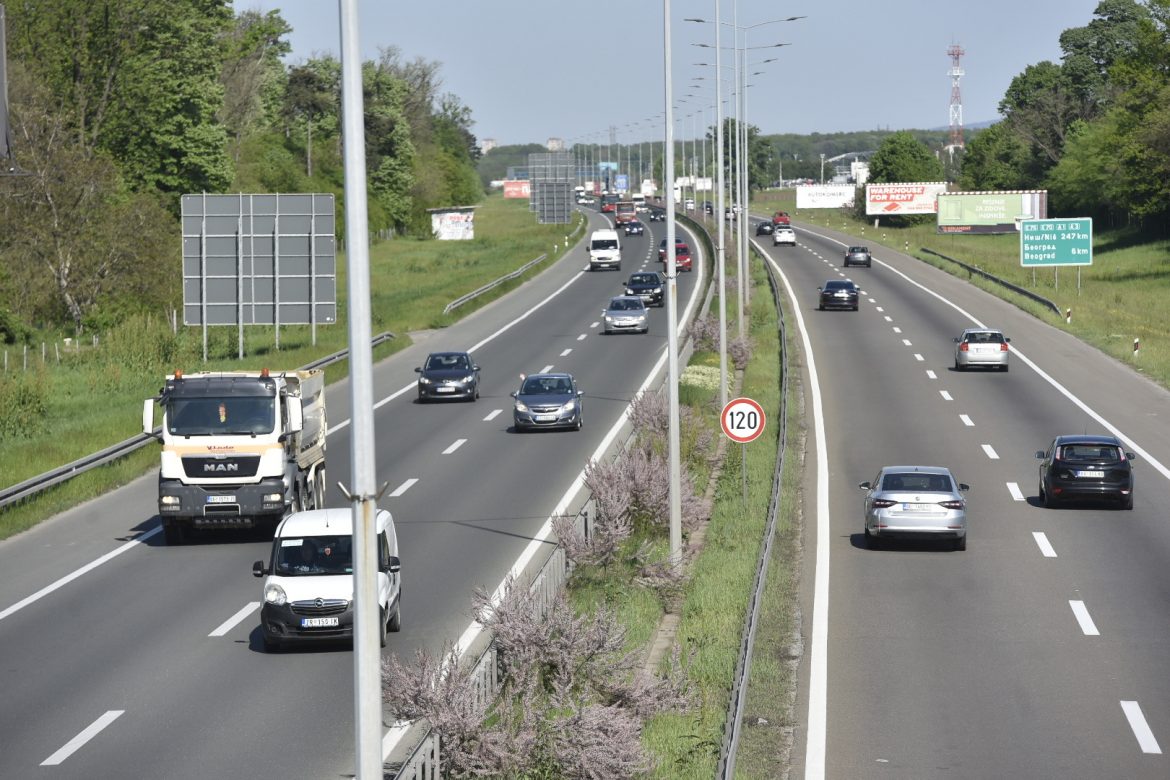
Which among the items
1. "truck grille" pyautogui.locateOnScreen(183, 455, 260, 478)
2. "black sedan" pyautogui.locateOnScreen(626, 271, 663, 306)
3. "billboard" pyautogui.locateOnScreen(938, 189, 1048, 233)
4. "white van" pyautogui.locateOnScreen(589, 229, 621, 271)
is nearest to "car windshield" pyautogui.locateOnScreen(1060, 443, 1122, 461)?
"truck grille" pyautogui.locateOnScreen(183, 455, 260, 478)

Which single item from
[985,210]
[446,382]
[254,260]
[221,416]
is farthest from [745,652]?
[985,210]

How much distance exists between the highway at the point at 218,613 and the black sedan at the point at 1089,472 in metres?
9.76

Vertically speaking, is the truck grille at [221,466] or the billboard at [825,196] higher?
the billboard at [825,196]

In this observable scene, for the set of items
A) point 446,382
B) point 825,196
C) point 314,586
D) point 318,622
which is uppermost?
point 825,196

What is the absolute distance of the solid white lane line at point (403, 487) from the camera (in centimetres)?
3222

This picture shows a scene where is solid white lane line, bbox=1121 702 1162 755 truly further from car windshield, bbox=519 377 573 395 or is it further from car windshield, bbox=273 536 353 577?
car windshield, bbox=519 377 573 395

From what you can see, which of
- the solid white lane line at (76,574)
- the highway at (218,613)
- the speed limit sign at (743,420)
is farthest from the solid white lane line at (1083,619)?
the solid white lane line at (76,574)

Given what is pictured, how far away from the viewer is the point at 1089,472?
99.4ft

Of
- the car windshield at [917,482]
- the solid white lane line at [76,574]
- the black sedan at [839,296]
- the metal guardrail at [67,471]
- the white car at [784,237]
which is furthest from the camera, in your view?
the white car at [784,237]

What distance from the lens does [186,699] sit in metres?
17.8

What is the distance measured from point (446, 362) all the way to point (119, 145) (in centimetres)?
4860

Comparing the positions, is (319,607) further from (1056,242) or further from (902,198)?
(902,198)

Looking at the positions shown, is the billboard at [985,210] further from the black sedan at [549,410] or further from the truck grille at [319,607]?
the truck grille at [319,607]

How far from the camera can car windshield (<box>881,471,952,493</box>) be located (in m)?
26.9
